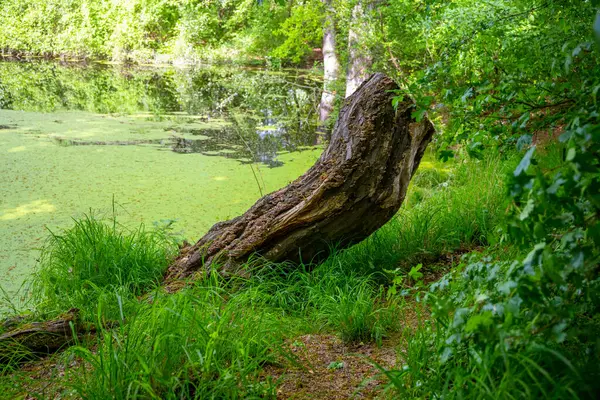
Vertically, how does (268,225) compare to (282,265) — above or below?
above

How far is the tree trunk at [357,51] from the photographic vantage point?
5613 millimetres

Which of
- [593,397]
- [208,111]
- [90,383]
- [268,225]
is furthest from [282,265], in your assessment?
[208,111]

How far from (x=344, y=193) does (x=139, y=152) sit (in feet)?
11.7

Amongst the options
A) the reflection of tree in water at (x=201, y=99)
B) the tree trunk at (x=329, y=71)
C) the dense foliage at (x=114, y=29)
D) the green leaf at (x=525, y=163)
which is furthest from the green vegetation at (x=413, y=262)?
the dense foliage at (x=114, y=29)

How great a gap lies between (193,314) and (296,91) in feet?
29.3

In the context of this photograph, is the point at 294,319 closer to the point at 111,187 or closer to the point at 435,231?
the point at 435,231

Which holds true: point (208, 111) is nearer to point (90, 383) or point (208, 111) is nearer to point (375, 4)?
point (375, 4)

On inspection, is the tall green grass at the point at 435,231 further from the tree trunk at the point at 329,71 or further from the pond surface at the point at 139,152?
the tree trunk at the point at 329,71

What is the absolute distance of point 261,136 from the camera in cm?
653

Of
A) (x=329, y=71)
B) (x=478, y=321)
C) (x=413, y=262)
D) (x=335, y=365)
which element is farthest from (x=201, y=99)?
(x=478, y=321)

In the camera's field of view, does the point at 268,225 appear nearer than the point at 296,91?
Yes

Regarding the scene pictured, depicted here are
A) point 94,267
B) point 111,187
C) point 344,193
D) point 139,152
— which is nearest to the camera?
point 344,193

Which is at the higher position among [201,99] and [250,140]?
[201,99]

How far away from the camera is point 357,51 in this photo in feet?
19.1
